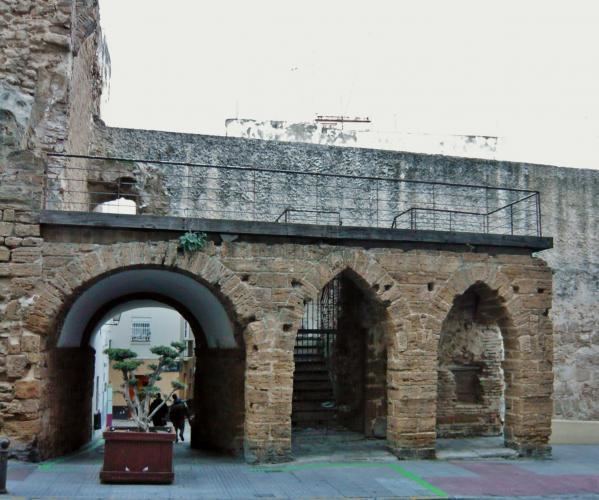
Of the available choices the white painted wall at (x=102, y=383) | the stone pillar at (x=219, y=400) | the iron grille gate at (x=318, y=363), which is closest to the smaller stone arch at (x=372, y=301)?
the iron grille gate at (x=318, y=363)

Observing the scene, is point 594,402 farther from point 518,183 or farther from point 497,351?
point 518,183

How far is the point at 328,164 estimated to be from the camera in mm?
16156

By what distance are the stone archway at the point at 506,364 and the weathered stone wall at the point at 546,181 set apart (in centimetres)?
420

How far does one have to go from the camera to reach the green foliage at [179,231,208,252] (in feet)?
33.9

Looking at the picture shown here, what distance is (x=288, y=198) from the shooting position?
51.9 ft

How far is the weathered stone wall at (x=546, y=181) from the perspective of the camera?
15.5 meters

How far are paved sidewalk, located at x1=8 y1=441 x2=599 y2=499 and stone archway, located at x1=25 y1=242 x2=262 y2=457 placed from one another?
0.68 metres

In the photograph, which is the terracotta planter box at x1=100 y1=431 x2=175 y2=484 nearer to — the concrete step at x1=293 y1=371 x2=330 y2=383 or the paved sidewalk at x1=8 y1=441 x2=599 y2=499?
the paved sidewalk at x1=8 y1=441 x2=599 y2=499

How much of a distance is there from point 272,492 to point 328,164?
8966mm

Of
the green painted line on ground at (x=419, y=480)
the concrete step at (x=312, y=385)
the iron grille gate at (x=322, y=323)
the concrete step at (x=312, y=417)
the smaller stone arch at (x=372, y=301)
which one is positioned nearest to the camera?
the green painted line on ground at (x=419, y=480)

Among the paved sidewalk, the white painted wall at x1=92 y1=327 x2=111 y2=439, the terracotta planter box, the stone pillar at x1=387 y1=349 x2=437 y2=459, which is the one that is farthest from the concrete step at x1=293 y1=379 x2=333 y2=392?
the white painted wall at x1=92 y1=327 x2=111 y2=439

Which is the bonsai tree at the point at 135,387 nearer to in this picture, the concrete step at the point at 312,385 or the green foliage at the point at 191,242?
the green foliage at the point at 191,242

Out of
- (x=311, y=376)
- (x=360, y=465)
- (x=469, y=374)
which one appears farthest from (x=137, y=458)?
(x=469, y=374)

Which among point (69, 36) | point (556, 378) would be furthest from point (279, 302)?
point (556, 378)
